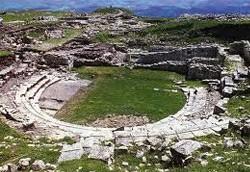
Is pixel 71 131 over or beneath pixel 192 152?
beneath

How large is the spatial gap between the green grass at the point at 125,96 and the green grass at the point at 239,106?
450 cm

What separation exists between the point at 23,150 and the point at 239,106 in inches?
542

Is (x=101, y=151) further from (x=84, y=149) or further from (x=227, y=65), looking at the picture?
(x=227, y=65)

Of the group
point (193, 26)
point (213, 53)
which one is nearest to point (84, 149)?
point (213, 53)

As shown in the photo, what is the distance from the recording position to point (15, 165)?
23719 mm

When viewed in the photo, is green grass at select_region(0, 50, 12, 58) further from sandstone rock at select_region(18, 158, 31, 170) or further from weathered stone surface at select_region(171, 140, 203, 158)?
weathered stone surface at select_region(171, 140, 203, 158)

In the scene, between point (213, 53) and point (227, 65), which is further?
point (213, 53)

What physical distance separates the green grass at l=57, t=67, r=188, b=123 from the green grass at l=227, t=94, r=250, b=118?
14.8 ft

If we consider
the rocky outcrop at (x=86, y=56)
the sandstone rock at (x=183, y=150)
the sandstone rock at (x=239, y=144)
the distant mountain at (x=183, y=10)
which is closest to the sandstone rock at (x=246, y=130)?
the sandstone rock at (x=239, y=144)

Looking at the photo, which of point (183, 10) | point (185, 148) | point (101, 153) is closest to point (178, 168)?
point (185, 148)

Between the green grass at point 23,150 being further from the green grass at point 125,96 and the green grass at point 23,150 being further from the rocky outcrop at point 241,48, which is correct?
the rocky outcrop at point 241,48

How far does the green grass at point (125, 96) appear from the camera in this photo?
3797 centimetres

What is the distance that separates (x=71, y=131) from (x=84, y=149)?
897cm

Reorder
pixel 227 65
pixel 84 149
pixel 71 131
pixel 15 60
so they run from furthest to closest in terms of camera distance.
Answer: pixel 15 60 < pixel 227 65 < pixel 71 131 < pixel 84 149
